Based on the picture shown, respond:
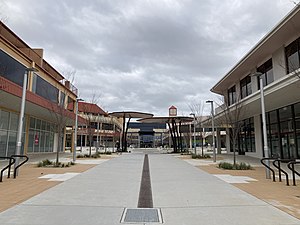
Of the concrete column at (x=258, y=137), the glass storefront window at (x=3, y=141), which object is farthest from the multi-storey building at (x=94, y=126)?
the concrete column at (x=258, y=137)

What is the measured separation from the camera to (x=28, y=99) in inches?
691

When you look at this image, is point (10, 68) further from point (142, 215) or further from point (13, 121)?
point (142, 215)

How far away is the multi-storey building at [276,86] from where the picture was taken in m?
14.7

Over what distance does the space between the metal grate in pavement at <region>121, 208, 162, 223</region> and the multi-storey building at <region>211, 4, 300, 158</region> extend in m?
9.63

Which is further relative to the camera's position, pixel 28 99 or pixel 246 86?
pixel 246 86

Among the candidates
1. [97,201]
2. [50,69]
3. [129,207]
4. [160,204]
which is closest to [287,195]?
[160,204]

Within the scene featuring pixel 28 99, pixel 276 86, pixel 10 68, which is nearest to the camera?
pixel 276 86

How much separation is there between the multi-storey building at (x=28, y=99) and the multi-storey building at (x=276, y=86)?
13.3 m

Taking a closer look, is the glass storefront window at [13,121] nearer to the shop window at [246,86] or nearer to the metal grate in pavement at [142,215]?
the metal grate in pavement at [142,215]

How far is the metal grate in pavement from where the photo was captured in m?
5.14

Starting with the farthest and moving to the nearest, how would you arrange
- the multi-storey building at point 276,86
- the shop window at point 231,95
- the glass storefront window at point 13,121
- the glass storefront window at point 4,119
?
1. the shop window at point 231,95
2. the glass storefront window at point 13,121
3. the glass storefront window at point 4,119
4. the multi-storey building at point 276,86

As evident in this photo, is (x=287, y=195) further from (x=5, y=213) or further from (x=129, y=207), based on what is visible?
(x=5, y=213)

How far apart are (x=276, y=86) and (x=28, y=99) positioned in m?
15.3

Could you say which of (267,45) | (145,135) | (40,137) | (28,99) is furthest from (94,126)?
(145,135)
